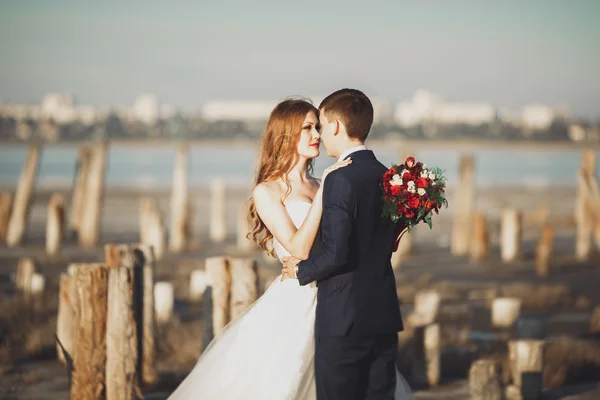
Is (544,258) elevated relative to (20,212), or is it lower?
lower

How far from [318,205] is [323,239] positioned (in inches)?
8.2

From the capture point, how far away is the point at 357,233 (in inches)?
229

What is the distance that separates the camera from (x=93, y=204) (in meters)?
24.3

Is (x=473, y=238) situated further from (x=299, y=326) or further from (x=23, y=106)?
(x=23, y=106)

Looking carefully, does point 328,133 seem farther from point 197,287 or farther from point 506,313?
point 197,287

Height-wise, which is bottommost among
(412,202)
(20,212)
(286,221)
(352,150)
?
(20,212)

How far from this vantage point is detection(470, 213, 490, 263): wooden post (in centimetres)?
2195

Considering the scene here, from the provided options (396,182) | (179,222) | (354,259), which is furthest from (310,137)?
(179,222)

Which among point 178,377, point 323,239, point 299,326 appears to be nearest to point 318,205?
point 323,239

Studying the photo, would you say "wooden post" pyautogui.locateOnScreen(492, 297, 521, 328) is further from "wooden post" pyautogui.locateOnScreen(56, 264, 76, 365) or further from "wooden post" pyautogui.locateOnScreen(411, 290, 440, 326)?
"wooden post" pyautogui.locateOnScreen(56, 264, 76, 365)

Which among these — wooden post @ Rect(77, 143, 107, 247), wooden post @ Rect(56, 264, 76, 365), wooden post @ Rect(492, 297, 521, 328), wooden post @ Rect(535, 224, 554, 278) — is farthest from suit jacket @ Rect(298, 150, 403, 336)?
wooden post @ Rect(77, 143, 107, 247)

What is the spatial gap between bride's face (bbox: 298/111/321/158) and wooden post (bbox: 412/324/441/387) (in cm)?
394

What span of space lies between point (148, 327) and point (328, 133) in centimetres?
486

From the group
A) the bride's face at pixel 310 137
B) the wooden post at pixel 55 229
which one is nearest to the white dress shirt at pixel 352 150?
the bride's face at pixel 310 137
